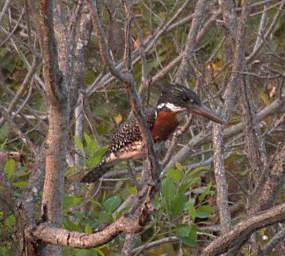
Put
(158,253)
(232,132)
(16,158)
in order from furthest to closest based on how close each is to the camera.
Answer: (158,253), (232,132), (16,158)

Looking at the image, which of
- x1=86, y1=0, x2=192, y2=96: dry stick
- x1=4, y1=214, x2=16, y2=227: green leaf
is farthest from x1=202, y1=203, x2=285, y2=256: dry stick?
x1=86, y1=0, x2=192, y2=96: dry stick

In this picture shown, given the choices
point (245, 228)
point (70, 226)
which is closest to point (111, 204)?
point (70, 226)

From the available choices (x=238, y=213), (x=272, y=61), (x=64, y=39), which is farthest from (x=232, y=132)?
(x=64, y=39)

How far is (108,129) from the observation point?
19.7ft

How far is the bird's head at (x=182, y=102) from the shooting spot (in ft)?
11.7

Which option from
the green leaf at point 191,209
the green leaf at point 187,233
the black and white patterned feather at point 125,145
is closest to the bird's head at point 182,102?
the black and white patterned feather at point 125,145

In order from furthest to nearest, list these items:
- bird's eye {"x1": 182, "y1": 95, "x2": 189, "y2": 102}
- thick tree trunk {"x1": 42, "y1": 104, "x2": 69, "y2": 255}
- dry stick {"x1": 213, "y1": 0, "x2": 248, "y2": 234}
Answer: bird's eye {"x1": 182, "y1": 95, "x2": 189, "y2": 102}, dry stick {"x1": 213, "y1": 0, "x2": 248, "y2": 234}, thick tree trunk {"x1": 42, "y1": 104, "x2": 69, "y2": 255}

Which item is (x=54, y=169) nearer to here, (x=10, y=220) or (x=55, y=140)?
(x=55, y=140)

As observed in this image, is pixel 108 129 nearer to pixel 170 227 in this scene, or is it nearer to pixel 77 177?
pixel 77 177

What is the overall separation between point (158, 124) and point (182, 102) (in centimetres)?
45

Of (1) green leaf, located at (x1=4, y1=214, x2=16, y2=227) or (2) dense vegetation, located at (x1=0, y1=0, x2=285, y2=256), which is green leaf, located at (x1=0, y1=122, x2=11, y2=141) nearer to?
(2) dense vegetation, located at (x1=0, y1=0, x2=285, y2=256)

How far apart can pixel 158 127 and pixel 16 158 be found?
0.94 m

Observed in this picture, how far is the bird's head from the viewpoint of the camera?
11.7 feet

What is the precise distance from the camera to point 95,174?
436 centimetres
